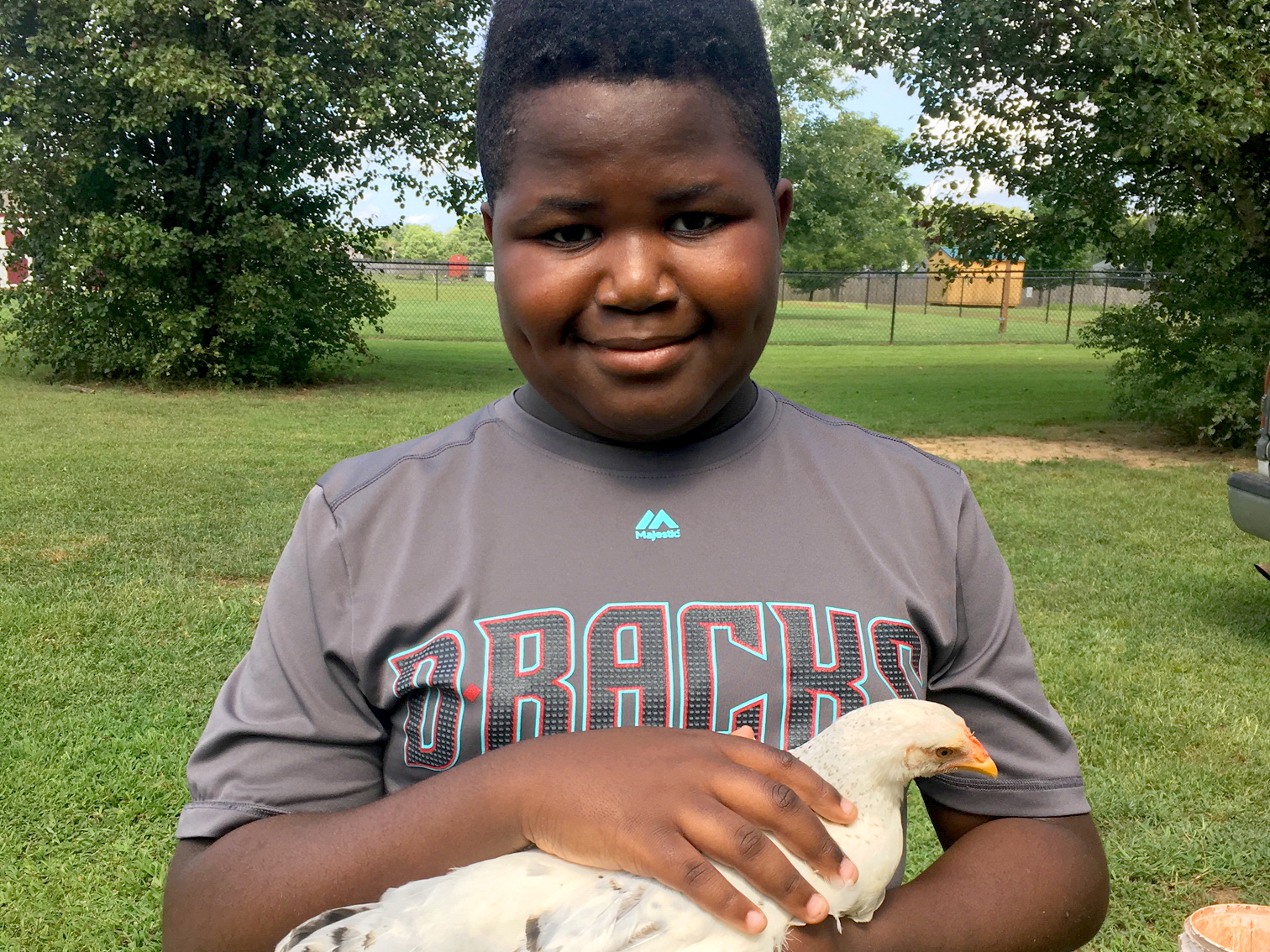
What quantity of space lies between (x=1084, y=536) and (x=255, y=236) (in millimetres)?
11210

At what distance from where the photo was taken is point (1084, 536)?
797 cm

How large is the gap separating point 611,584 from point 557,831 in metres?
0.34

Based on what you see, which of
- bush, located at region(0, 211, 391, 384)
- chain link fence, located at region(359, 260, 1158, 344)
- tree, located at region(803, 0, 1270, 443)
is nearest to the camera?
tree, located at region(803, 0, 1270, 443)

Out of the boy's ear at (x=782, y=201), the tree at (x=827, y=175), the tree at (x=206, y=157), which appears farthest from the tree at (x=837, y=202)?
the boy's ear at (x=782, y=201)

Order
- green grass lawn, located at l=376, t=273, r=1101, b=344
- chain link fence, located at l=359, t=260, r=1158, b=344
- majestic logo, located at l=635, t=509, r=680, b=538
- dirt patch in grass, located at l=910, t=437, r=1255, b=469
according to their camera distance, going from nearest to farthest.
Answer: majestic logo, located at l=635, t=509, r=680, b=538 → dirt patch in grass, located at l=910, t=437, r=1255, b=469 → chain link fence, located at l=359, t=260, r=1158, b=344 → green grass lawn, located at l=376, t=273, r=1101, b=344

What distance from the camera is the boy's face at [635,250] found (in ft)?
4.45

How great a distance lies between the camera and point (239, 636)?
5504 millimetres

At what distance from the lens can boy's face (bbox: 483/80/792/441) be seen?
4.45ft

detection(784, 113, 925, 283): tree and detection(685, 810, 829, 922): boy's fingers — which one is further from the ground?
detection(784, 113, 925, 283): tree

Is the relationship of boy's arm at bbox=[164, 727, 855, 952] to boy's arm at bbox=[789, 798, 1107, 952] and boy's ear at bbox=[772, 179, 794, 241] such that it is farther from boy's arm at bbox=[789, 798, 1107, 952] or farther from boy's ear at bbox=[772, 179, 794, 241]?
boy's ear at bbox=[772, 179, 794, 241]

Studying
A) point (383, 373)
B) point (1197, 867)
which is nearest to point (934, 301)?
point (383, 373)

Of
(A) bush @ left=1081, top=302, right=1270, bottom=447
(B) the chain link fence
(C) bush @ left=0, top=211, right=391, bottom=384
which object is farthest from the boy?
(C) bush @ left=0, top=211, right=391, bottom=384

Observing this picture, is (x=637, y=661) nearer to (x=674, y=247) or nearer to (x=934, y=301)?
(x=674, y=247)

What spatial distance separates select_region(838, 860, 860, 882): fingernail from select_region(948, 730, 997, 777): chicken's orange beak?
0.23 m
